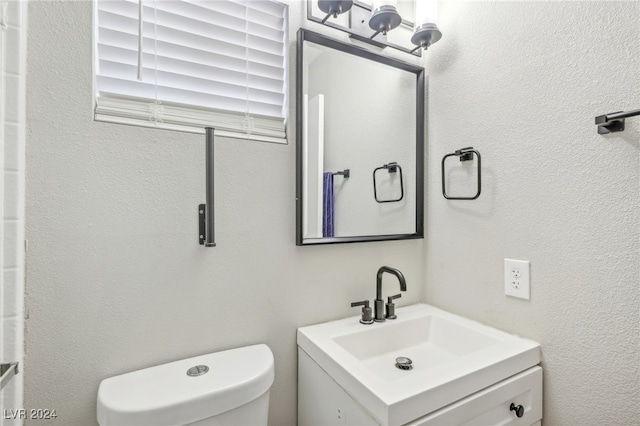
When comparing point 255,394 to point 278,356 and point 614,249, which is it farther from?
point 614,249

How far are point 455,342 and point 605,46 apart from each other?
0.98 m

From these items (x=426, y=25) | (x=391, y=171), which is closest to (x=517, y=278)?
(x=391, y=171)

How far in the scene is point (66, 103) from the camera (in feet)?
2.54

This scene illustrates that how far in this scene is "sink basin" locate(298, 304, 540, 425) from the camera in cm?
70

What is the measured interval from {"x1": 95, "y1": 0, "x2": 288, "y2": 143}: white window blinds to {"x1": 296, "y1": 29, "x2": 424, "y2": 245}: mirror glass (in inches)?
4.2

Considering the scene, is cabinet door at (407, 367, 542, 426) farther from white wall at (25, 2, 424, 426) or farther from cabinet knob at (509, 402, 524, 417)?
white wall at (25, 2, 424, 426)

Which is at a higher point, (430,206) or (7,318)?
(430,206)

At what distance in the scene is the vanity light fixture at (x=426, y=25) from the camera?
1.14 m

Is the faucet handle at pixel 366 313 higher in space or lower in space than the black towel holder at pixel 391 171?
lower

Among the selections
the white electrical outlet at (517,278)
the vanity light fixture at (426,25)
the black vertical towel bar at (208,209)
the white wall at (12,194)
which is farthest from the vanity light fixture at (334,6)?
the white electrical outlet at (517,278)

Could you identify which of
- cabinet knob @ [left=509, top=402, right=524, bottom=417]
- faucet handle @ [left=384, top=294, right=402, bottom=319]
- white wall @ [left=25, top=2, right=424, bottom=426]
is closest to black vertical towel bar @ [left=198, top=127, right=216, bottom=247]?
white wall @ [left=25, top=2, right=424, bottom=426]

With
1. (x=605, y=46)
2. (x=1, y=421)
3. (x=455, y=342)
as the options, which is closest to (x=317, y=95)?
(x=605, y=46)

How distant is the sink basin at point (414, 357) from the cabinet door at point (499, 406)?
2 centimetres

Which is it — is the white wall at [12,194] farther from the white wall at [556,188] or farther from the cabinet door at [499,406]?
the white wall at [556,188]
